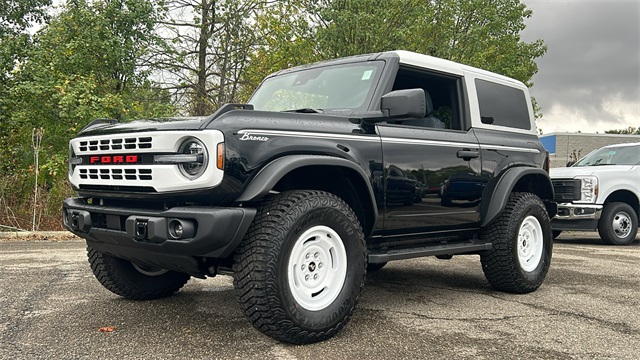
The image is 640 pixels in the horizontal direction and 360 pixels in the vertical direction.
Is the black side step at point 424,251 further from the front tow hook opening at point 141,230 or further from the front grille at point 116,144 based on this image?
the front grille at point 116,144

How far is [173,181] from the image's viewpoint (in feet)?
10.5

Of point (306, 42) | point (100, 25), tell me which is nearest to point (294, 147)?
point (100, 25)

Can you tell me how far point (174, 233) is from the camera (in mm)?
3156

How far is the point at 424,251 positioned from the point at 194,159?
2046 millimetres

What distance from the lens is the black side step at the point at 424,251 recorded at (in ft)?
13.1

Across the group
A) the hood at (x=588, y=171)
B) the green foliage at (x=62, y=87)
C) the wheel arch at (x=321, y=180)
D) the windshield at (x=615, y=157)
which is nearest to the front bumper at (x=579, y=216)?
the hood at (x=588, y=171)

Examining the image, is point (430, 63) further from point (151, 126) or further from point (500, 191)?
point (151, 126)

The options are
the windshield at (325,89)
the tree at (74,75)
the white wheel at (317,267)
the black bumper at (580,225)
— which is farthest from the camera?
the tree at (74,75)

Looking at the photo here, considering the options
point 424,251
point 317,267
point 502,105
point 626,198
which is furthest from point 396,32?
point 317,267

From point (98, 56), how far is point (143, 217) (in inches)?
472

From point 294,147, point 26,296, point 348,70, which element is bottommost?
point 26,296

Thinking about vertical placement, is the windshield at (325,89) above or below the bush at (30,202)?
above

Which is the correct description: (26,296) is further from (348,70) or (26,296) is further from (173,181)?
(348,70)

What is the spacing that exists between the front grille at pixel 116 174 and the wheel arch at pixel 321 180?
593 millimetres
